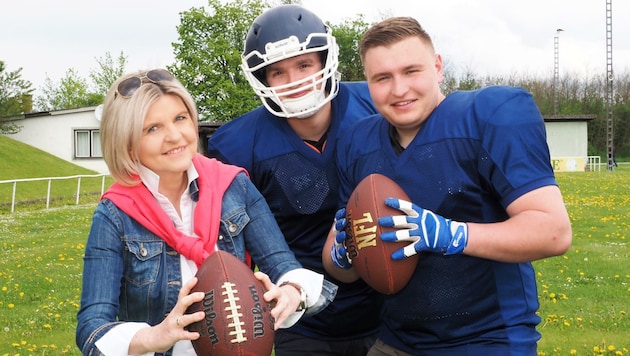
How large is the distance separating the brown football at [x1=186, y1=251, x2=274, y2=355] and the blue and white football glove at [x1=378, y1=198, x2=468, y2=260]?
551mm

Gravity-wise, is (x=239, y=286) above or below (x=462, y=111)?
below

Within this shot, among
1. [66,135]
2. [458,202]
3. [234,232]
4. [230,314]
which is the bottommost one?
[230,314]

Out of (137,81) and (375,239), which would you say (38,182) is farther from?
(375,239)

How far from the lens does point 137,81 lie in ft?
8.13

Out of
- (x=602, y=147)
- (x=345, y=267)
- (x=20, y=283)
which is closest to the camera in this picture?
(x=345, y=267)

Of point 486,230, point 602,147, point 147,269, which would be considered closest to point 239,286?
point 147,269

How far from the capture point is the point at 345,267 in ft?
9.65

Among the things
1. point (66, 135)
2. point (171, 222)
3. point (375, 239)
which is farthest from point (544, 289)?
point (66, 135)

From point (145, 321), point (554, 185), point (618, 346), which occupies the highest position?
point (554, 185)

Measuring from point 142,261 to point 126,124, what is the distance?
1.64 feet

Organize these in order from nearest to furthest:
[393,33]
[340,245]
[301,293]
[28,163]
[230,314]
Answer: [230,314], [301,293], [393,33], [340,245], [28,163]

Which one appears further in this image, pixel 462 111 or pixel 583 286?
pixel 583 286

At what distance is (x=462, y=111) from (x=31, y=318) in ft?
17.2

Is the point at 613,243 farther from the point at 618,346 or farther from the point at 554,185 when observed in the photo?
the point at 554,185
